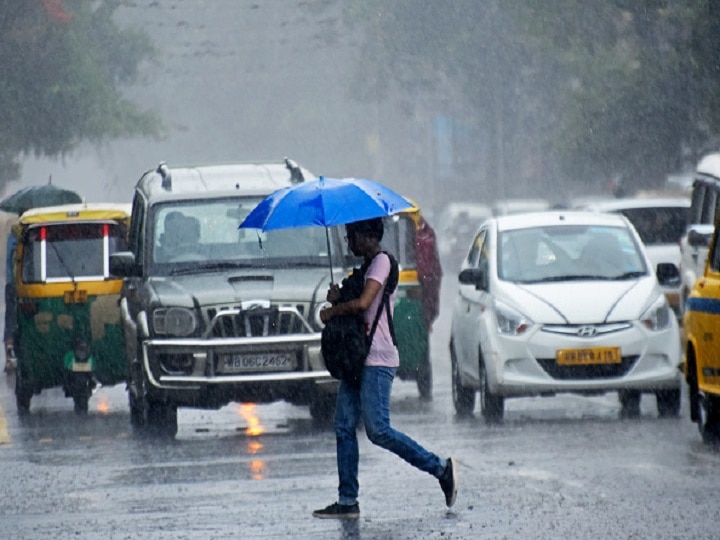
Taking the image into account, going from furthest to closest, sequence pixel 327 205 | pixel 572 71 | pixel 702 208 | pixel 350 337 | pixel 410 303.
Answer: pixel 572 71 → pixel 702 208 → pixel 410 303 → pixel 327 205 → pixel 350 337

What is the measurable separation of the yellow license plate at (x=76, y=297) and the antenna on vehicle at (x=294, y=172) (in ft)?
8.68

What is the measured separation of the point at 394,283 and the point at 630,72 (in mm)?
36730

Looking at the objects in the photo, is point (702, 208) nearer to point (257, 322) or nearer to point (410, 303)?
point (410, 303)

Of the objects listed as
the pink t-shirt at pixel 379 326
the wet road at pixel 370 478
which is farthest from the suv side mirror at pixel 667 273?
the pink t-shirt at pixel 379 326

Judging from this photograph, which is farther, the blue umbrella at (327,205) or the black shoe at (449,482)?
the blue umbrella at (327,205)

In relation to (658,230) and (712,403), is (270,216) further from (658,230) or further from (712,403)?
(658,230)

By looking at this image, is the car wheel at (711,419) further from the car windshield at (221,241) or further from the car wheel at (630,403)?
the car windshield at (221,241)

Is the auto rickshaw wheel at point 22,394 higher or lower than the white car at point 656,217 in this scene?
lower

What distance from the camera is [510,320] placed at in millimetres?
16750

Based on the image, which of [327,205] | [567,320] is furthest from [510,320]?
[327,205]

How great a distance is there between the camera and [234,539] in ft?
33.6

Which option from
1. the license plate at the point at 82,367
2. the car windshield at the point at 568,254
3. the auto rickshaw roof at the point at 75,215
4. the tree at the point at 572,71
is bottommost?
the license plate at the point at 82,367

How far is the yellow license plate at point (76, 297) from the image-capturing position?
19.4 metres

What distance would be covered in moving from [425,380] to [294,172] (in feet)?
9.38
